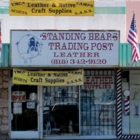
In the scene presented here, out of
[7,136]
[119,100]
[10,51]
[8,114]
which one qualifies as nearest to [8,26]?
[10,51]

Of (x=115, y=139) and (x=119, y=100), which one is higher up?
(x=119, y=100)

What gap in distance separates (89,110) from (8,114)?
2.97 meters

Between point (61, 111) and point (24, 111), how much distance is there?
1.36 metres

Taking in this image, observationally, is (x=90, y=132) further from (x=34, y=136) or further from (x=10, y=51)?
(x=10, y=51)

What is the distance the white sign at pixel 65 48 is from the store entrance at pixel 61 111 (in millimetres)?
1861

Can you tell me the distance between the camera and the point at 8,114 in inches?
496

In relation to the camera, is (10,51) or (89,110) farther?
(89,110)

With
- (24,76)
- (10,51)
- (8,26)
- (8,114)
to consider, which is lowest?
(8,114)

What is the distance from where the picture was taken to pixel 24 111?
1280 centimetres

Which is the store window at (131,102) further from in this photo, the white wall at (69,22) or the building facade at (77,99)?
the white wall at (69,22)

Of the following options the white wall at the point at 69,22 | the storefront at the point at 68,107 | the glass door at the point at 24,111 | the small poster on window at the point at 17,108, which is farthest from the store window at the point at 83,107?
the white wall at the point at 69,22

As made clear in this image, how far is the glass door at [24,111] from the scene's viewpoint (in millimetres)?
12695

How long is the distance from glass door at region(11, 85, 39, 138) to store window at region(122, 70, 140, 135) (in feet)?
10.6

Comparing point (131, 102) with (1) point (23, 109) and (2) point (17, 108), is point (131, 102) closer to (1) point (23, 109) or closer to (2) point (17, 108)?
(1) point (23, 109)
